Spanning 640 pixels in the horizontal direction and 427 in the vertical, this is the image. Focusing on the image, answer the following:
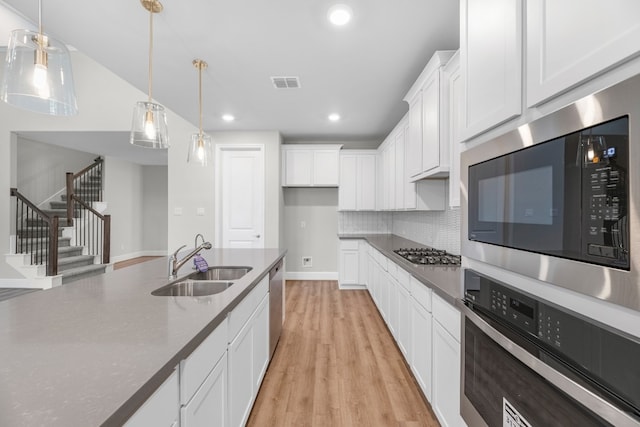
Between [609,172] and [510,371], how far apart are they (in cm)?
64

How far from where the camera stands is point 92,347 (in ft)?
2.85

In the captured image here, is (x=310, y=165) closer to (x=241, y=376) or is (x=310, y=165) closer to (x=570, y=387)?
(x=241, y=376)

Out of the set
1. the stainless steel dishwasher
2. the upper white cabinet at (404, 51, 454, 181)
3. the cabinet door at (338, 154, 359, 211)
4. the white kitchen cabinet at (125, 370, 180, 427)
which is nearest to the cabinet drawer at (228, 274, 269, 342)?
the stainless steel dishwasher

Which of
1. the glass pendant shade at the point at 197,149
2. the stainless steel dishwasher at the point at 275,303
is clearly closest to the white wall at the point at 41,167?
the glass pendant shade at the point at 197,149

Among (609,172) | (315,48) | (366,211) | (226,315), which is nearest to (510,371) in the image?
(609,172)

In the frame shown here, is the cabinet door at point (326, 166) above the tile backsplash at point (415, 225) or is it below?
above

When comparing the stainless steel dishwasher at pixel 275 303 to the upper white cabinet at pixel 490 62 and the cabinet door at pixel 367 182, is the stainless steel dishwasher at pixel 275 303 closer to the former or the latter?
the upper white cabinet at pixel 490 62

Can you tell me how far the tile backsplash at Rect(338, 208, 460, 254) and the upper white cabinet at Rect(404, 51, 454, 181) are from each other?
61 centimetres

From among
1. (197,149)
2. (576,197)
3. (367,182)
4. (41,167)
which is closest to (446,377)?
(576,197)

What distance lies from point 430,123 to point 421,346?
65.3 inches

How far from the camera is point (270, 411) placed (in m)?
1.95

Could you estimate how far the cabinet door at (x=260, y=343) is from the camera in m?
1.93

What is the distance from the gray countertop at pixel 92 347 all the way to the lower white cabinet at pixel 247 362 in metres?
0.30

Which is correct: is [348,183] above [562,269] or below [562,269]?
above
